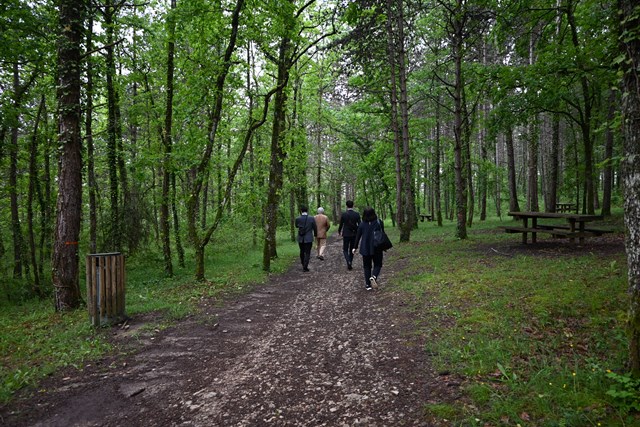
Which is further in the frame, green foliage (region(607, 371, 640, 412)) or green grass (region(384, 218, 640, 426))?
green grass (region(384, 218, 640, 426))

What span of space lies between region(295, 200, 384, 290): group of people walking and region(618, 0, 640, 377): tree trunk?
5.21 m

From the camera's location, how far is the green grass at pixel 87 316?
189 inches

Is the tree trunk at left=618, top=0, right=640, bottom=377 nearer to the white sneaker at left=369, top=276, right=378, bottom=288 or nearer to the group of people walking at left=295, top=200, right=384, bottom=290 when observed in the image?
the group of people walking at left=295, top=200, right=384, bottom=290

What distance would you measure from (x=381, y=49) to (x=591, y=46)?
7.70 m

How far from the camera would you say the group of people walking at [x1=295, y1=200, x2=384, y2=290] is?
27.5 feet

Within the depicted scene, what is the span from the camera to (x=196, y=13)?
28.7 feet

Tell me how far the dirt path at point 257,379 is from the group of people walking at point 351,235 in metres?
1.71

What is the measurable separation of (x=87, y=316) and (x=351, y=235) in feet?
24.1

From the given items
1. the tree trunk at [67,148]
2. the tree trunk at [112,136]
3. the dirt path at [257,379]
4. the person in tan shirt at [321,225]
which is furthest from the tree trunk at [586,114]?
the tree trunk at [112,136]

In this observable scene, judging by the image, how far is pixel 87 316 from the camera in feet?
22.5

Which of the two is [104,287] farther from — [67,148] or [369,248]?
[369,248]

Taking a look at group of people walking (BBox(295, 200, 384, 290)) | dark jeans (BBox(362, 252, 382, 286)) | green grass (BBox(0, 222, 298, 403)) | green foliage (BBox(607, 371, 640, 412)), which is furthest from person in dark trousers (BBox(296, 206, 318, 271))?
green foliage (BBox(607, 371, 640, 412))

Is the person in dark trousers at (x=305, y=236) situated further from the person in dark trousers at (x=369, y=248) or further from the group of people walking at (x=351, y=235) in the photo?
the person in dark trousers at (x=369, y=248)

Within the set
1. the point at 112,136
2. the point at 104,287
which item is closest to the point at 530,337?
the point at 104,287
